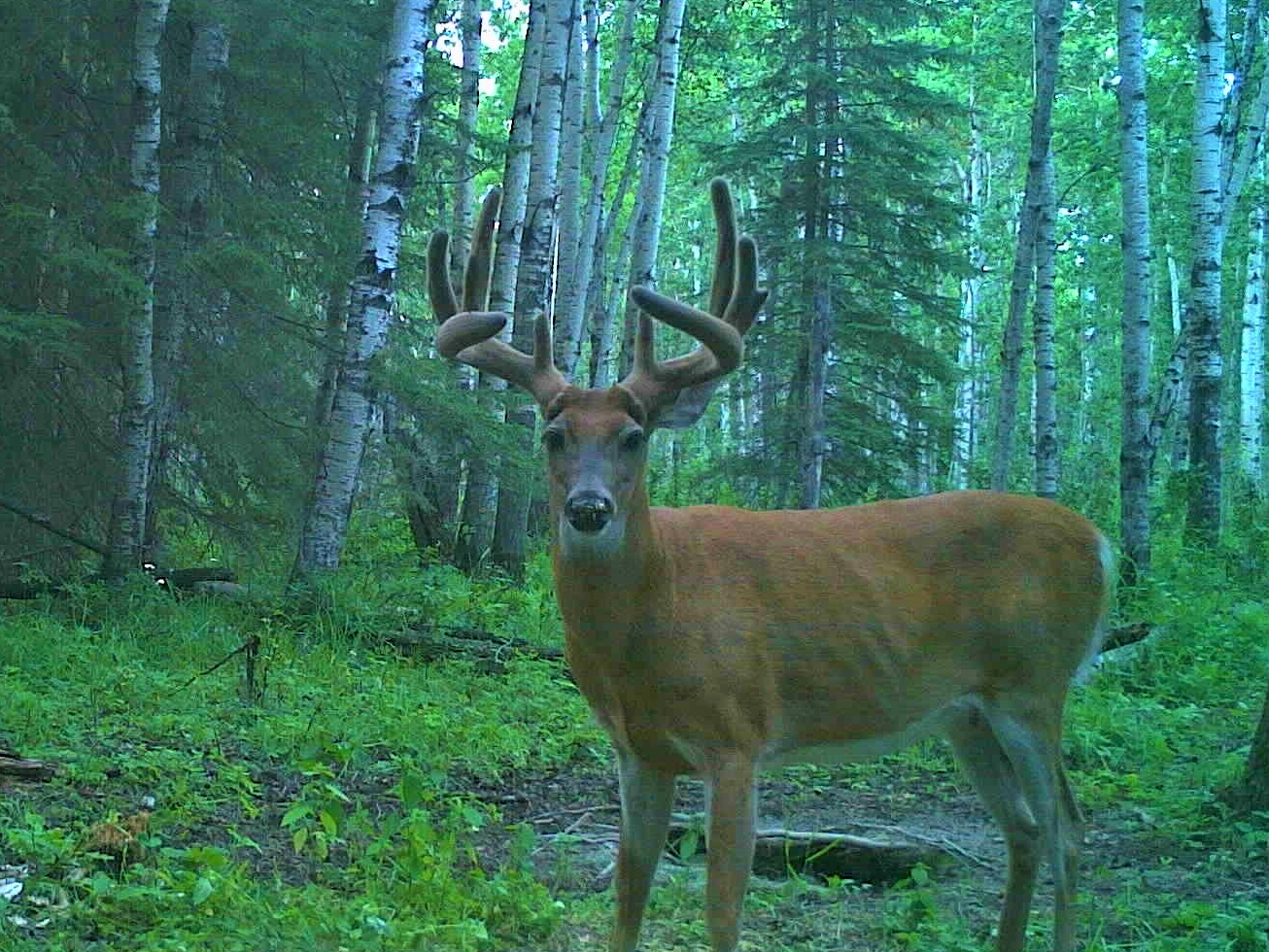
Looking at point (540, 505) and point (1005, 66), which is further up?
point (1005, 66)

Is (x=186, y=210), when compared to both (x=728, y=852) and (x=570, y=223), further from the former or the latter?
(x=728, y=852)

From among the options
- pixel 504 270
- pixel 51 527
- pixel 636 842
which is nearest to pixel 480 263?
pixel 636 842

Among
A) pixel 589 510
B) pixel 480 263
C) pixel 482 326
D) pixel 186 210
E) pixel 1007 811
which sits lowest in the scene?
pixel 1007 811

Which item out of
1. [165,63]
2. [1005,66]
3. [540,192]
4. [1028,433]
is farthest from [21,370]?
[1028,433]

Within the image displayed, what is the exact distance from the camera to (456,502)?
1653cm

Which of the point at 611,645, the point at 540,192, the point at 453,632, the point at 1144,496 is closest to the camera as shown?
the point at 611,645

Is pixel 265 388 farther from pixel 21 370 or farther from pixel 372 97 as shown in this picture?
pixel 372 97

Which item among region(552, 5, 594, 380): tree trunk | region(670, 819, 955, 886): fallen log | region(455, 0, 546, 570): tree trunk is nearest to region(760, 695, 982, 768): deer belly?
region(670, 819, 955, 886): fallen log

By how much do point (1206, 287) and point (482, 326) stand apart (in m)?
11.8

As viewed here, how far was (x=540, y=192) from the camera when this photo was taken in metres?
14.5

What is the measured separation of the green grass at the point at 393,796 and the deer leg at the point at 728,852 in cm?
61

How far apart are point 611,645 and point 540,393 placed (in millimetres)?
943

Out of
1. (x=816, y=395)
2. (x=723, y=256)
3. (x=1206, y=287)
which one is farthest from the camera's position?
(x=816, y=395)

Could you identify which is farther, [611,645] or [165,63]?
[165,63]
